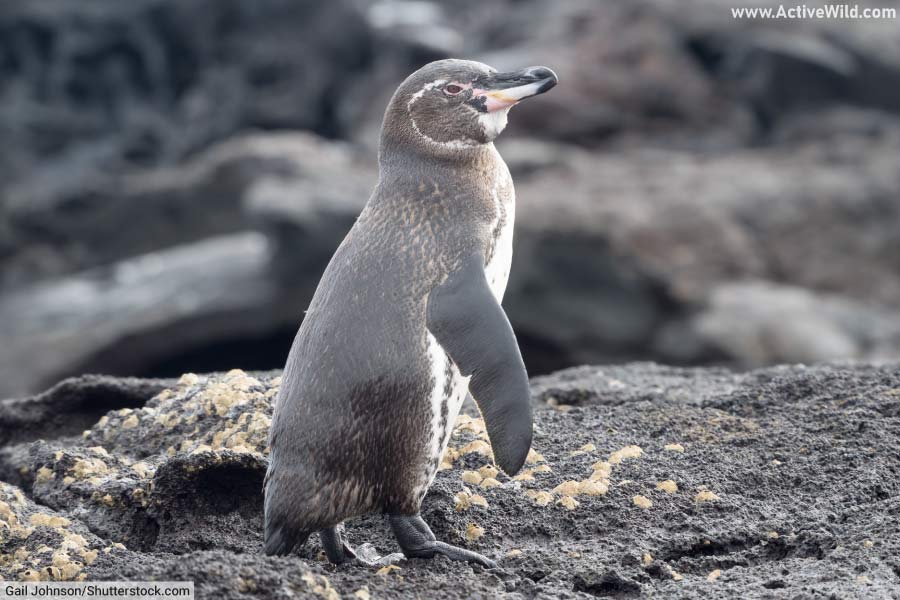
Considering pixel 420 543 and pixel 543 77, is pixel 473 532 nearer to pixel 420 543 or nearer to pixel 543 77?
pixel 420 543

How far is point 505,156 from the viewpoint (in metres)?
16.9

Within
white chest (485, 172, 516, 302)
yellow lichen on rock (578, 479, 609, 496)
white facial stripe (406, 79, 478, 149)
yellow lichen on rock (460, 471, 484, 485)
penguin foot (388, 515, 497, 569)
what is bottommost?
penguin foot (388, 515, 497, 569)

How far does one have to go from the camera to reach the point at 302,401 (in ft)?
12.6

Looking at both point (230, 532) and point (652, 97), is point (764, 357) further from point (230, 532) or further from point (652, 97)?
point (230, 532)

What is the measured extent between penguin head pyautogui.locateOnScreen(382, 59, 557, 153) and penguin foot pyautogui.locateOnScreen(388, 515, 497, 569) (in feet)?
4.64

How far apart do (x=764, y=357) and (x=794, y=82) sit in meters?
6.76

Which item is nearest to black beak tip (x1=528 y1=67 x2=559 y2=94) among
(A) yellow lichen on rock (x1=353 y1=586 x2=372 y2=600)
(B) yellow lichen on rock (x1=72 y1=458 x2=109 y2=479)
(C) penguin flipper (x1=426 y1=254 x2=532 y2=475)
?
(C) penguin flipper (x1=426 y1=254 x2=532 y2=475)

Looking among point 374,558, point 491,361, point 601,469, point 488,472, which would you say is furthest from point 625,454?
point 374,558

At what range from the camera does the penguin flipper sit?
3.80 metres

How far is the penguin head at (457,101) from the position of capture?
168 inches

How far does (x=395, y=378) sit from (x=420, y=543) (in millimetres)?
600

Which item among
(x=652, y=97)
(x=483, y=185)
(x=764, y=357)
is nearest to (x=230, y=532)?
(x=483, y=185)

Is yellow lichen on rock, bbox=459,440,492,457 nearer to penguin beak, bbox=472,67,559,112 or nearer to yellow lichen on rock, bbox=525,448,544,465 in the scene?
yellow lichen on rock, bbox=525,448,544,465

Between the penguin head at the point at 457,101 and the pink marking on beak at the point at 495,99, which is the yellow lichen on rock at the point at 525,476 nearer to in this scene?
the penguin head at the point at 457,101
